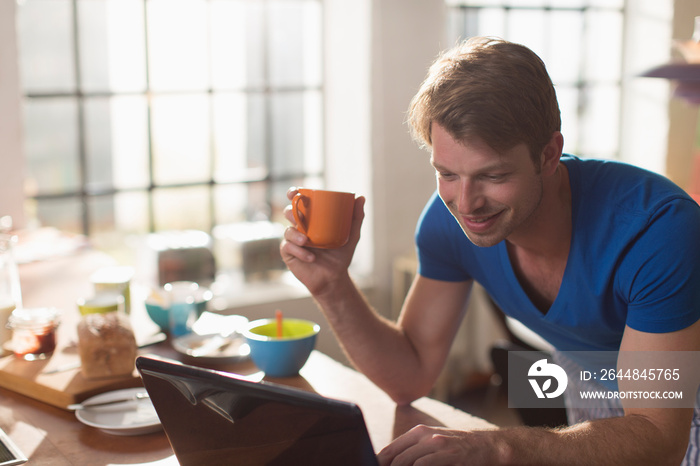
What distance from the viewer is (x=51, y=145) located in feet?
9.20

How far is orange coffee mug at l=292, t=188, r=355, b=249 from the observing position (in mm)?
1262

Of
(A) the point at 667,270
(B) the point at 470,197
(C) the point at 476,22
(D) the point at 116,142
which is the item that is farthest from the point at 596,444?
(C) the point at 476,22

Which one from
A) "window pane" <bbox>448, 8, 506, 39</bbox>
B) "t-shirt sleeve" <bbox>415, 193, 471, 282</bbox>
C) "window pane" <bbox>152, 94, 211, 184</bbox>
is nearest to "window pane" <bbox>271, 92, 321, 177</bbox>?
"window pane" <bbox>152, 94, 211, 184</bbox>

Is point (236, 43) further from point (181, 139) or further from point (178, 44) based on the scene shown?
point (181, 139)

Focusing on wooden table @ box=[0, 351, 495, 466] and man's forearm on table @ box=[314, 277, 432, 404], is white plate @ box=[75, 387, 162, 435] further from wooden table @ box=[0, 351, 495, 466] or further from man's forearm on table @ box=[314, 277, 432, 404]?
man's forearm on table @ box=[314, 277, 432, 404]

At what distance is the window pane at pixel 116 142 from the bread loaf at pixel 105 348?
67.2 inches

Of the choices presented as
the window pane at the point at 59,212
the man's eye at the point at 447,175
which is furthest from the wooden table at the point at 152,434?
the window pane at the point at 59,212

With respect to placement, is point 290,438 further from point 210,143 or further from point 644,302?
point 210,143

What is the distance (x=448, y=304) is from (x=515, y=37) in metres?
2.63

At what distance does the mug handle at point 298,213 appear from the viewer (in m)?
1.28

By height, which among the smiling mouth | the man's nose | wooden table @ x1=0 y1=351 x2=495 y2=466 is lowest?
wooden table @ x1=0 y1=351 x2=495 y2=466

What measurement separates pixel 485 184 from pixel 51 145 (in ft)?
6.90

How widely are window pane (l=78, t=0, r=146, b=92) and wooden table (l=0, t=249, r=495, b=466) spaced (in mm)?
1683

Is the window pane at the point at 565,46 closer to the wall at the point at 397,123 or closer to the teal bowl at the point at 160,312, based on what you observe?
the wall at the point at 397,123
